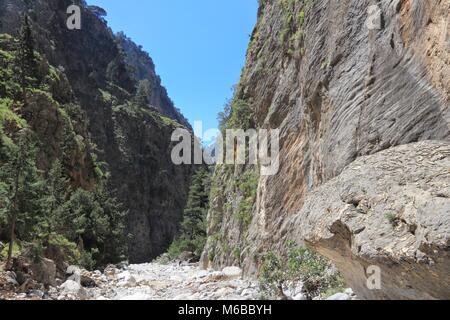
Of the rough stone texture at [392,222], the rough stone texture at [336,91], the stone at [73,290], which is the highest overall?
the rough stone texture at [336,91]

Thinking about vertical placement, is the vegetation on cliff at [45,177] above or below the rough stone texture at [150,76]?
below

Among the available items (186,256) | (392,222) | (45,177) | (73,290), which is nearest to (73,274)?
(73,290)

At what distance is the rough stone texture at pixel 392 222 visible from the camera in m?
5.48

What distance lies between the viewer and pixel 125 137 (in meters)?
77.2

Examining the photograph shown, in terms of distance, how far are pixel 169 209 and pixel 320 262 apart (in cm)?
6675

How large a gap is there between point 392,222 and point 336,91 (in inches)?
232

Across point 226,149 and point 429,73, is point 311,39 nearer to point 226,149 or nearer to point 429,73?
point 429,73

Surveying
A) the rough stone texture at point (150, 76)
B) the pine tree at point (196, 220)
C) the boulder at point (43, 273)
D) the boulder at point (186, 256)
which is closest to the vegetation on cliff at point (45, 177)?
the boulder at point (43, 273)

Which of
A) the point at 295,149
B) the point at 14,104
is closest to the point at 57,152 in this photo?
the point at 14,104

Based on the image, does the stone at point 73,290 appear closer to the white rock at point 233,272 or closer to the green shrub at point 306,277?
the white rock at point 233,272

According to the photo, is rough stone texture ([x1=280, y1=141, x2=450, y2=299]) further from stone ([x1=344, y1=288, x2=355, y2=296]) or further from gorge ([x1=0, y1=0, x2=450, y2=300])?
stone ([x1=344, y1=288, x2=355, y2=296])

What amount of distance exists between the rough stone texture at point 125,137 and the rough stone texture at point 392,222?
59152 millimetres

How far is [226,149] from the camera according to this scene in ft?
94.7

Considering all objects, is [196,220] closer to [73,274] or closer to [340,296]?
[73,274]
